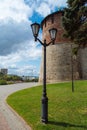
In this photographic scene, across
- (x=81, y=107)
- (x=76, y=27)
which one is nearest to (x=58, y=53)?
(x=76, y=27)

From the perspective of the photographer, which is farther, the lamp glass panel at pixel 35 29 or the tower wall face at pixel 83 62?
the tower wall face at pixel 83 62

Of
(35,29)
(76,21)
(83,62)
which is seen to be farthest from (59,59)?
(35,29)

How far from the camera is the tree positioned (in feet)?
46.0

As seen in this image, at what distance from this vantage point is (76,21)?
15242 millimetres

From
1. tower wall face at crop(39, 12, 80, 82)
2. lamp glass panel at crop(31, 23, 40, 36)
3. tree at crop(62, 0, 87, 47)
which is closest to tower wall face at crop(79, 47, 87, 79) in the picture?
tower wall face at crop(39, 12, 80, 82)

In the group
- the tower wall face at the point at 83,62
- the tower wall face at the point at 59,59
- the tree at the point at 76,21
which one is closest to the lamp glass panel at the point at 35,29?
the tree at the point at 76,21

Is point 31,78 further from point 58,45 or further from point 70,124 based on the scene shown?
point 70,124

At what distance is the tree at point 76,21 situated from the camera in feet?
46.0

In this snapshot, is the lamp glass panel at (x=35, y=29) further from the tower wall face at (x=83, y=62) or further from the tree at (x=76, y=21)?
the tower wall face at (x=83, y=62)

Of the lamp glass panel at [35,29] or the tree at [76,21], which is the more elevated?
the tree at [76,21]

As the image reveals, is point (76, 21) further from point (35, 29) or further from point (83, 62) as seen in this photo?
point (83, 62)

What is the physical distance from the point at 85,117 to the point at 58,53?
104 ft

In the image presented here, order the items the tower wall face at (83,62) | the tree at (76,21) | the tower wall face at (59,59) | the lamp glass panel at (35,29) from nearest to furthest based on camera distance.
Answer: the lamp glass panel at (35,29) < the tree at (76,21) < the tower wall face at (59,59) < the tower wall face at (83,62)

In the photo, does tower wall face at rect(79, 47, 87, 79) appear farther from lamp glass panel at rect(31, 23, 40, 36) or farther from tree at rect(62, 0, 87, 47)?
lamp glass panel at rect(31, 23, 40, 36)
